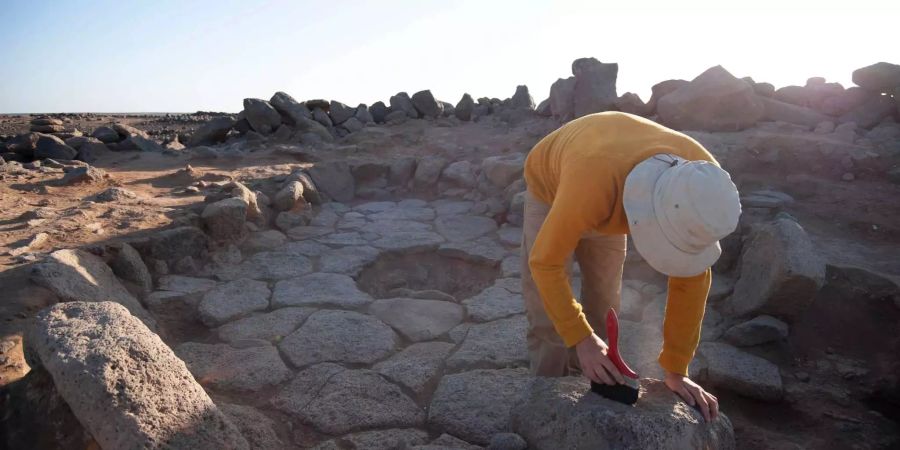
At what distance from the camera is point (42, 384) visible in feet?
6.86

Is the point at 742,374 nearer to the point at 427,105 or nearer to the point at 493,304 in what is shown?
the point at 493,304

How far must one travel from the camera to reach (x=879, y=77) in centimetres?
704

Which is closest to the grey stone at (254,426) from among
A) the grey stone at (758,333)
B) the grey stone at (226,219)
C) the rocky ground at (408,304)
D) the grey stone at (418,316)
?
the rocky ground at (408,304)

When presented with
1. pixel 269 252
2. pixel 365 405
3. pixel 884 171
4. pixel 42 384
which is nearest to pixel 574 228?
pixel 365 405

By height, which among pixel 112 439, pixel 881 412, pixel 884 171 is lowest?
pixel 881 412

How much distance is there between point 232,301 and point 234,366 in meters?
0.90

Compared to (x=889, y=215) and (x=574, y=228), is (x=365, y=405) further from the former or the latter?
(x=889, y=215)

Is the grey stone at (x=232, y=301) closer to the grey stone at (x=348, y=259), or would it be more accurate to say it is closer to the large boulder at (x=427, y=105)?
the grey stone at (x=348, y=259)

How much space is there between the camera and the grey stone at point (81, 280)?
2996 mm

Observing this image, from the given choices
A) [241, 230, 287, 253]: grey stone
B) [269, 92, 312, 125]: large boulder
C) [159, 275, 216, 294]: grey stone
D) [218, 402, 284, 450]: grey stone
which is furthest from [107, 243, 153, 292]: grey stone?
[269, 92, 312, 125]: large boulder

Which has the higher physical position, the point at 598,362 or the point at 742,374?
the point at 598,362

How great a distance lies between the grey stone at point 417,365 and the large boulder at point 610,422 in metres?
0.87

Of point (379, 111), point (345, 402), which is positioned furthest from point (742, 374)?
point (379, 111)

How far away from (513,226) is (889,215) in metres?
3.05
